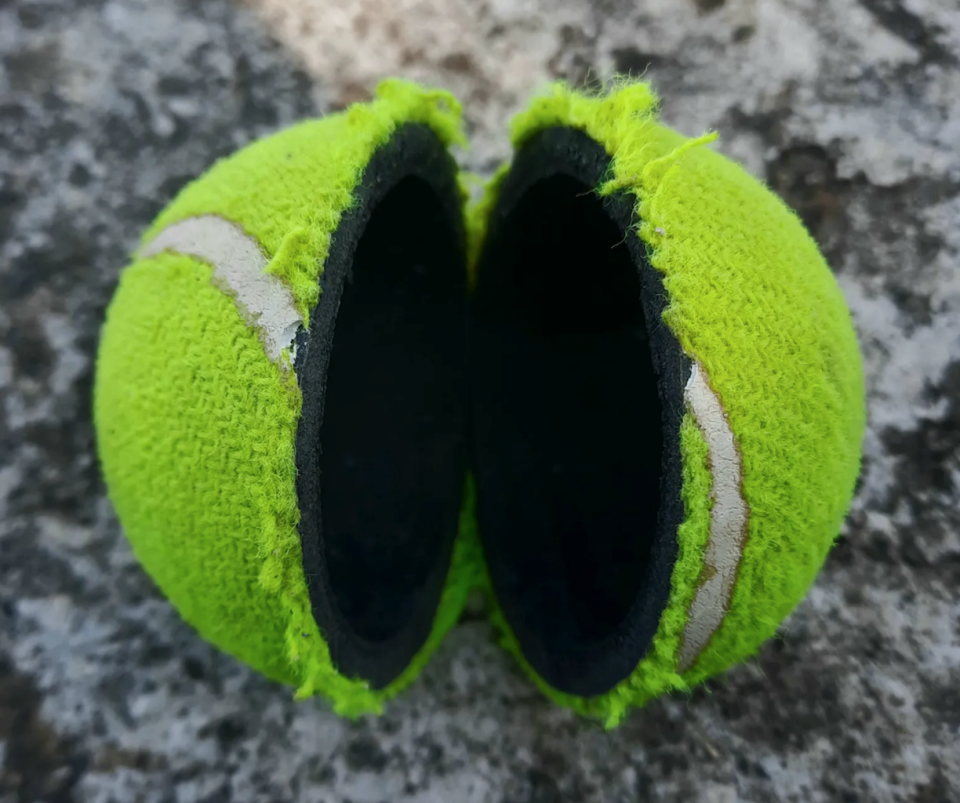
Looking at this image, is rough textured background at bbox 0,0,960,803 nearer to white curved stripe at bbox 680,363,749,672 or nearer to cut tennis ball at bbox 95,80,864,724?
cut tennis ball at bbox 95,80,864,724

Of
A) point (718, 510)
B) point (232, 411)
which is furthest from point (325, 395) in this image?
point (718, 510)

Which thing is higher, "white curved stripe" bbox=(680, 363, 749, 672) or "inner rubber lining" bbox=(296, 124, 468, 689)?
"white curved stripe" bbox=(680, 363, 749, 672)

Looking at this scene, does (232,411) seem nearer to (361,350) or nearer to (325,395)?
(325,395)

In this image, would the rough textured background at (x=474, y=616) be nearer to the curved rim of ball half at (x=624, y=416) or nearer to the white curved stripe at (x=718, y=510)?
the curved rim of ball half at (x=624, y=416)

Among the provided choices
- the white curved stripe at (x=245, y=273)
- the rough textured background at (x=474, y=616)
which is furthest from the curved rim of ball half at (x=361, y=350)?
the rough textured background at (x=474, y=616)

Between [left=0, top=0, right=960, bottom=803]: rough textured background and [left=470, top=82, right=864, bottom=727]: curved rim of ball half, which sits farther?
[left=0, top=0, right=960, bottom=803]: rough textured background

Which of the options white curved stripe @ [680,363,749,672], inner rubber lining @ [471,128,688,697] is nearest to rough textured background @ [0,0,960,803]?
inner rubber lining @ [471,128,688,697]
